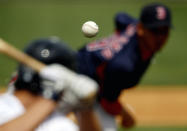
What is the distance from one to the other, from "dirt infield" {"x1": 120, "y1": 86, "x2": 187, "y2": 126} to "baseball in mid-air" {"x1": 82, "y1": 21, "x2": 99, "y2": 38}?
12.9 ft

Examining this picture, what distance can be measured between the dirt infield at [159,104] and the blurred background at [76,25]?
1.44 feet

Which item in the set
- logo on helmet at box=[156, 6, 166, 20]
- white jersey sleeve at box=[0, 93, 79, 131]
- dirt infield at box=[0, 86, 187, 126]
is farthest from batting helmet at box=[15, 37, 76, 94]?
dirt infield at box=[0, 86, 187, 126]

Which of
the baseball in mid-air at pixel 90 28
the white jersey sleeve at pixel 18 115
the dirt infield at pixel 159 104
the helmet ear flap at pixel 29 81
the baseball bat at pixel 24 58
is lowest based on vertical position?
the dirt infield at pixel 159 104

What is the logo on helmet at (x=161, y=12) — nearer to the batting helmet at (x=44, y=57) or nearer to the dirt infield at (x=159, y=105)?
the batting helmet at (x=44, y=57)

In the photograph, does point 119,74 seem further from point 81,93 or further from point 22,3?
point 22,3

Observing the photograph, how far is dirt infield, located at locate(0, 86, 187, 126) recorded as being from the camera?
250 inches

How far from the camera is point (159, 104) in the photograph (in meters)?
7.11

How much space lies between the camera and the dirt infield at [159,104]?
20.8ft

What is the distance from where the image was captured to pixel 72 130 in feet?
9.02

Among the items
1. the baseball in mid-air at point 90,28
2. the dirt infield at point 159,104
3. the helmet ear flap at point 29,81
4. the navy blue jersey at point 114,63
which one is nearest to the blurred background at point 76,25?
the dirt infield at point 159,104

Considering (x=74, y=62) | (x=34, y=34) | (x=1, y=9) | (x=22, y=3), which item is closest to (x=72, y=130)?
(x=74, y=62)

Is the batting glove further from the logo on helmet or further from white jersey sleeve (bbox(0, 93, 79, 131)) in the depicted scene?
the logo on helmet

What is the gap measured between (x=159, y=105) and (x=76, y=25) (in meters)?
5.09

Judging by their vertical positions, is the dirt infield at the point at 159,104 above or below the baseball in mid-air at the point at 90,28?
below
